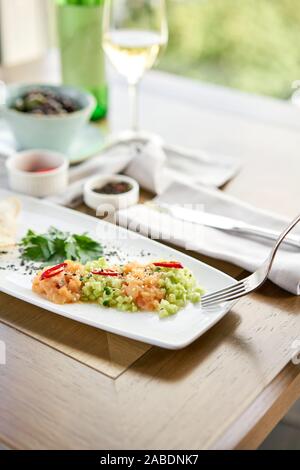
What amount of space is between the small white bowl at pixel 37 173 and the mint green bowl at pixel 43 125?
53mm

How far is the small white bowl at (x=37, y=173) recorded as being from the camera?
4.97 feet

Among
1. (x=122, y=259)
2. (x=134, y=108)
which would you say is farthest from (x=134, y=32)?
(x=122, y=259)

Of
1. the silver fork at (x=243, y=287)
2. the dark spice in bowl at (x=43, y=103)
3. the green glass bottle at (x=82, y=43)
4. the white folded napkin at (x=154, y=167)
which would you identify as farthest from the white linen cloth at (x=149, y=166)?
the silver fork at (x=243, y=287)

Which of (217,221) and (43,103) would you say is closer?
(217,221)

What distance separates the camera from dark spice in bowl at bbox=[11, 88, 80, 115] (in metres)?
1.67

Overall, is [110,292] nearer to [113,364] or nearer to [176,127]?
[113,364]

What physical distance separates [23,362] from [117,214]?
0.45 metres

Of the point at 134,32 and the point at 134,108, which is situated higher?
the point at 134,32

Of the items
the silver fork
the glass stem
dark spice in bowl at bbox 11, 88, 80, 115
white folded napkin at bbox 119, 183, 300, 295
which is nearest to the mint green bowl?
dark spice in bowl at bbox 11, 88, 80, 115

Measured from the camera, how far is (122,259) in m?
1.26

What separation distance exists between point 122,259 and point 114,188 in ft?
0.95

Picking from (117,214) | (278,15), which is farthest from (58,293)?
(278,15)

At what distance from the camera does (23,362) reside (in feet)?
3.37

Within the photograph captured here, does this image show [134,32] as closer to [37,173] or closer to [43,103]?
[43,103]
